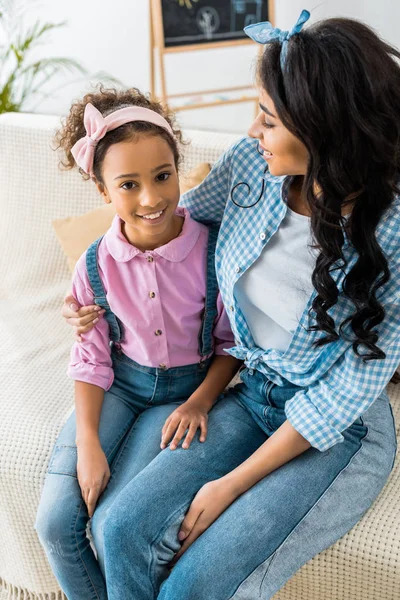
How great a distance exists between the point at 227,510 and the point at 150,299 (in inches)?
18.0

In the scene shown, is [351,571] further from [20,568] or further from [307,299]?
[20,568]

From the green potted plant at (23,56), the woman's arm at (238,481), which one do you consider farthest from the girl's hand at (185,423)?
the green potted plant at (23,56)

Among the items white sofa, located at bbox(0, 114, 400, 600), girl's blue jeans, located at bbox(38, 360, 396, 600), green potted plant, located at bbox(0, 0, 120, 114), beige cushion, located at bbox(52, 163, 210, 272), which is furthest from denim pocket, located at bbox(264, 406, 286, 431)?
green potted plant, located at bbox(0, 0, 120, 114)

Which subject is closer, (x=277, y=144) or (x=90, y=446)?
(x=277, y=144)

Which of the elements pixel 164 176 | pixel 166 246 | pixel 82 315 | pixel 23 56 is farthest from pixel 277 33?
pixel 23 56

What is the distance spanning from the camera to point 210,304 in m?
1.53

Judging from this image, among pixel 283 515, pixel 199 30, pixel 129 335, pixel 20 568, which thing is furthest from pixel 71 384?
pixel 199 30

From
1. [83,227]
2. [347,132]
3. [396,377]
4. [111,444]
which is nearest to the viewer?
[347,132]

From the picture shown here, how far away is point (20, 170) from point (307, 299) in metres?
1.18

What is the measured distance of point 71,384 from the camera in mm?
1788

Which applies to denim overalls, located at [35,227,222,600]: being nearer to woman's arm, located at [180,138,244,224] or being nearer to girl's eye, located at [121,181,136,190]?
woman's arm, located at [180,138,244,224]

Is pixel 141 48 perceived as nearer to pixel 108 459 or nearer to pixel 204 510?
pixel 108 459

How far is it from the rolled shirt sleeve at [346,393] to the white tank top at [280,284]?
0.13m

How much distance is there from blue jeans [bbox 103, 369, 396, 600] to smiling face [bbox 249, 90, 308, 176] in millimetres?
432
